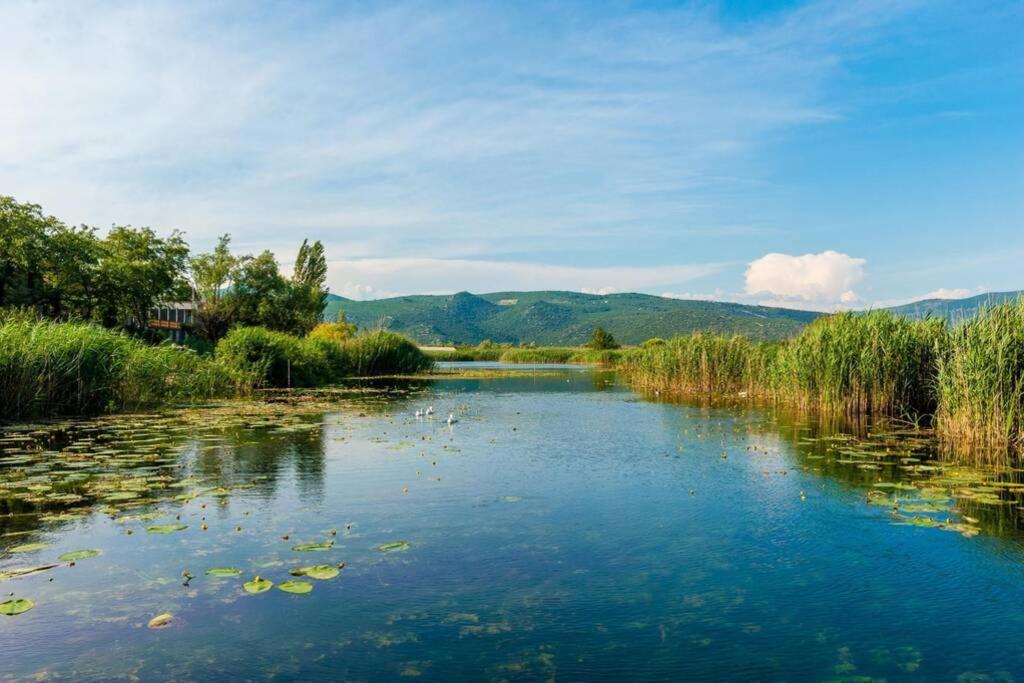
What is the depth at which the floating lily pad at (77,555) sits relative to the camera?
22.1ft

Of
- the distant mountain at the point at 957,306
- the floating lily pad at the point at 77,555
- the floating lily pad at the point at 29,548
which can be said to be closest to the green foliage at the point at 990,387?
the distant mountain at the point at 957,306

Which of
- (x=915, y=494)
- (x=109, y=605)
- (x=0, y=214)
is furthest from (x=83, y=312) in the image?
(x=915, y=494)

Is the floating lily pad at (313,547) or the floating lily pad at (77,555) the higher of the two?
the floating lily pad at (77,555)

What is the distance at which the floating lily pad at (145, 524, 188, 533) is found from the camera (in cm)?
770

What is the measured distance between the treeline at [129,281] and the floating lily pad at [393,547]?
25.2 meters

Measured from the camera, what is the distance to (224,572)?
21.0 ft

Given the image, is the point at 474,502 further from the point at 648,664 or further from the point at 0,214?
the point at 0,214

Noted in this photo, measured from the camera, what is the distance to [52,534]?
24.8 ft

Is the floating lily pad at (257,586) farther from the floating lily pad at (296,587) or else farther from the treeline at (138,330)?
the treeline at (138,330)

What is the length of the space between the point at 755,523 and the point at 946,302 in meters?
10.1

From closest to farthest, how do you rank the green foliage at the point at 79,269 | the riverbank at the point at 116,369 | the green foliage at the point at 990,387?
the green foliage at the point at 990,387
the riverbank at the point at 116,369
the green foliage at the point at 79,269

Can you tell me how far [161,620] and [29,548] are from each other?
266 cm

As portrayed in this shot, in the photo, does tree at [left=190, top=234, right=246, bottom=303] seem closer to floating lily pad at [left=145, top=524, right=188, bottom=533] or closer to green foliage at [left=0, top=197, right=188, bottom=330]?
green foliage at [left=0, top=197, right=188, bottom=330]

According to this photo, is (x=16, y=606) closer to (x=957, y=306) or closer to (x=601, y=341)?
(x=957, y=306)
